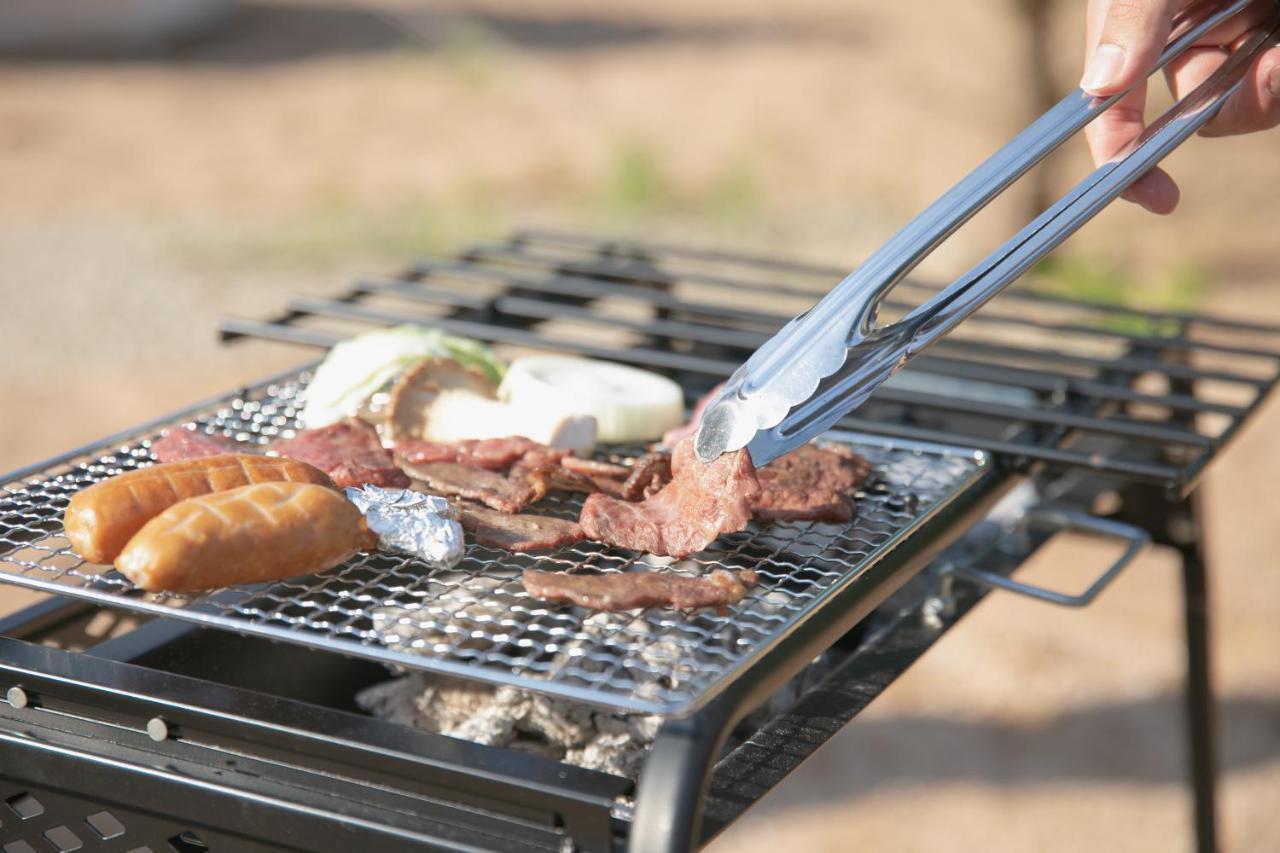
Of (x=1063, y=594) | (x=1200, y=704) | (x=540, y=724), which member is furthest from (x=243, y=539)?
(x=1200, y=704)

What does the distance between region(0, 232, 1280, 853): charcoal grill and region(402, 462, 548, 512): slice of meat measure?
2.3 inches

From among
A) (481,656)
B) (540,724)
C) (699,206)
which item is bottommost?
(540,724)

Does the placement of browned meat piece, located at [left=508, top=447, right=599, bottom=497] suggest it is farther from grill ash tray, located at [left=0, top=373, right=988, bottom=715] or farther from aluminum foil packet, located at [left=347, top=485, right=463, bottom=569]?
aluminum foil packet, located at [left=347, top=485, right=463, bottom=569]

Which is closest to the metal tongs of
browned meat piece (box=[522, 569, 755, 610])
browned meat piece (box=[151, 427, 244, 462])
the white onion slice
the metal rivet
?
browned meat piece (box=[522, 569, 755, 610])

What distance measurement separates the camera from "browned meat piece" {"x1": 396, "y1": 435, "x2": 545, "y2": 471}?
188 centimetres

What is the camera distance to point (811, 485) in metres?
1.73

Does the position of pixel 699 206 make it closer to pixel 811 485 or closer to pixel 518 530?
pixel 811 485

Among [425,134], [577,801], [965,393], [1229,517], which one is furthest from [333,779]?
[425,134]

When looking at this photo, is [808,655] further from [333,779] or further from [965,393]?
[965,393]

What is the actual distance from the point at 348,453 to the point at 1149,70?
3.75 ft

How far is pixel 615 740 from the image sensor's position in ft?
5.31

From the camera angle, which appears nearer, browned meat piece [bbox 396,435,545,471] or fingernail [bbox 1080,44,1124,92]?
fingernail [bbox 1080,44,1124,92]

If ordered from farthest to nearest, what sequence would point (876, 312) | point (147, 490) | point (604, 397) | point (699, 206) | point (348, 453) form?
point (699, 206)
point (604, 397)
point (348, 453)
point (147, 490)
point (876, 312)

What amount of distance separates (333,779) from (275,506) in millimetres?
320
